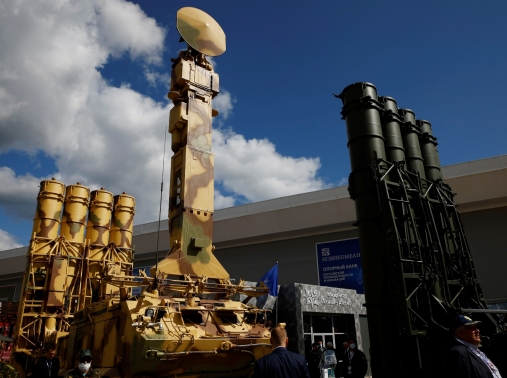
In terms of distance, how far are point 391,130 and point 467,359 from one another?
5.89 m

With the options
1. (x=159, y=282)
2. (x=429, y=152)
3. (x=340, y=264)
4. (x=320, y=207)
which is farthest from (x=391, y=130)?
(x=340, y=264)

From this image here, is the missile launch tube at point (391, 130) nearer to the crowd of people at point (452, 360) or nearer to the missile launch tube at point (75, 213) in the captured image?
the crowd of people at point (452, 360)

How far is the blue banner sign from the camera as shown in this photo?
19734mm

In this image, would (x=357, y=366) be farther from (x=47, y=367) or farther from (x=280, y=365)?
(x=280, y=365)

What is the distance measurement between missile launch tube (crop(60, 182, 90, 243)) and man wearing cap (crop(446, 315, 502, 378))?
43.1ft

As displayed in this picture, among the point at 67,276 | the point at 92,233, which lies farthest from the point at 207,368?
the point at 92,233

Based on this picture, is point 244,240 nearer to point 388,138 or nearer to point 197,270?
point 197,270

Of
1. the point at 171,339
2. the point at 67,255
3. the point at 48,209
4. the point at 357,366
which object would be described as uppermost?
the point at 48,209

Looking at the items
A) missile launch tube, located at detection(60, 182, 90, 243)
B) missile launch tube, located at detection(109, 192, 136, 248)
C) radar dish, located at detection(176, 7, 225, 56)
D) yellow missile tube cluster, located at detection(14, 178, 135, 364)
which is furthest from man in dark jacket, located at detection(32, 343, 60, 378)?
missile launch tube, located at detection(109, 192, 136, 248)

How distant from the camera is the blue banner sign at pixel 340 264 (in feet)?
64.7

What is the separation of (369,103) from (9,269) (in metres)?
33.9

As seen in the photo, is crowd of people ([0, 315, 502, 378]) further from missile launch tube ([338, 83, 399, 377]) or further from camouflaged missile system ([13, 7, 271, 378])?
missile launch tube ([338, 83, 399, 377])

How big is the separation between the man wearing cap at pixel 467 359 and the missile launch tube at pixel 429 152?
652cm

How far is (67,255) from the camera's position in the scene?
13297 millimetres
